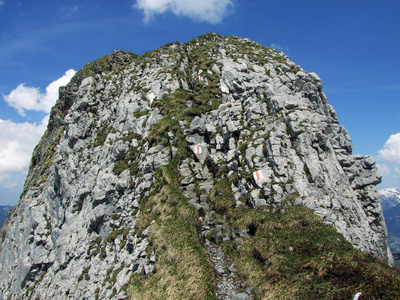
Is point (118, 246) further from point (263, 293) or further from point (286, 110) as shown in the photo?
point (286, 110)

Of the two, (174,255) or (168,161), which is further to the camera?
(168,161)

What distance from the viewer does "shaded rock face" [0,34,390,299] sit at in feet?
60.1

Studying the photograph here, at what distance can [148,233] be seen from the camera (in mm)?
18016

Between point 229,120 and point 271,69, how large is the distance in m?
19.8

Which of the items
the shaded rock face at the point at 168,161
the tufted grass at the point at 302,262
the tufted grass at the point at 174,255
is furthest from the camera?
the shaded rock face at the point at 168,161

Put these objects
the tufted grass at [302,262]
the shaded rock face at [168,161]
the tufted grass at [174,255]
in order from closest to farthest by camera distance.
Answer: the tufted grass at [302,262] → the tufted grass at [174,255] → the shaded rock face at [168,161]

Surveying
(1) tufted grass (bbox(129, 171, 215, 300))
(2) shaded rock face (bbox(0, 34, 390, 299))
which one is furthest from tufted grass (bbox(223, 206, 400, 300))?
(1) tufted grass (bbox(129, 171, 215, 300))

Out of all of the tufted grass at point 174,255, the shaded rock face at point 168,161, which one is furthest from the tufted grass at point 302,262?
the tufted grass at point 174,255

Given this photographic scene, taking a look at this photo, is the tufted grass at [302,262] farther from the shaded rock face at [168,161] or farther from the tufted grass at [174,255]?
the tufted grass at [174,255]

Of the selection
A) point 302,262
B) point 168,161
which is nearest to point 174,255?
point 302,262

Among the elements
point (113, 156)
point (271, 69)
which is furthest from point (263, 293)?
point (271, 69)

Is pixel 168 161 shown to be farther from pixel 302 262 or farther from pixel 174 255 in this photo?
pixel 302 262

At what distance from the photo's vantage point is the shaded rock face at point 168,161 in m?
18.3

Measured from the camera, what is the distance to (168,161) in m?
25.4
